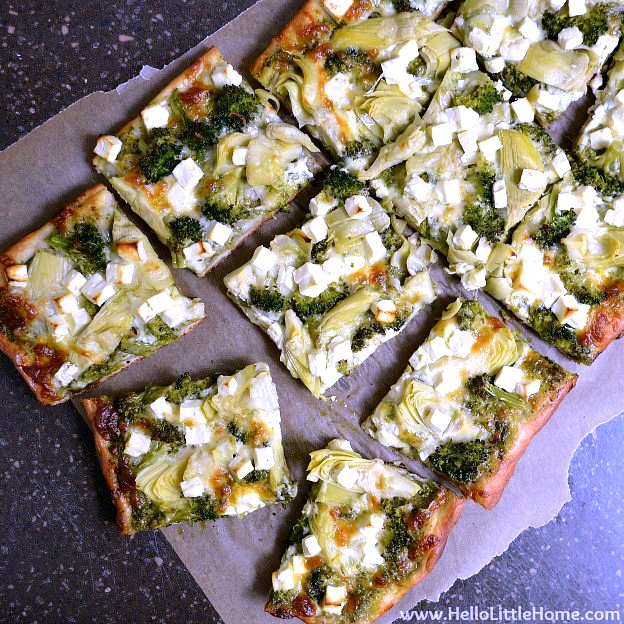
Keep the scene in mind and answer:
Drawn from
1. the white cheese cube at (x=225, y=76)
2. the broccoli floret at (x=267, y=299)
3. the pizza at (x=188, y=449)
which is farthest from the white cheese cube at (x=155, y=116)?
the pizza at (x=188, y=449)

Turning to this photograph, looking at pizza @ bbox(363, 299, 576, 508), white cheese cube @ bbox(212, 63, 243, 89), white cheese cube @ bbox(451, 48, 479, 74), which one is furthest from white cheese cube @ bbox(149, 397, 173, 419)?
white cheese cube @ bbox(451, 48, 479, 74)

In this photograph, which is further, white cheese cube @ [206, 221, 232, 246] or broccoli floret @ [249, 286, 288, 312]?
broccoli floret @ [249, 286, 288, 312]

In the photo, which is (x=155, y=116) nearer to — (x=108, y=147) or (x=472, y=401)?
(x=108, y=147)

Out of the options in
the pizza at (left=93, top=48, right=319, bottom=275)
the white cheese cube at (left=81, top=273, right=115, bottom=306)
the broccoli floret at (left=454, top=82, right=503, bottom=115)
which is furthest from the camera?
the broccoli floret at (left=454, top=82, right=503, bottom=115)

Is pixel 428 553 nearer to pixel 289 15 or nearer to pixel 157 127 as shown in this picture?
pixel 157 127

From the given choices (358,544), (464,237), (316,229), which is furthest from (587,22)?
(358,544)

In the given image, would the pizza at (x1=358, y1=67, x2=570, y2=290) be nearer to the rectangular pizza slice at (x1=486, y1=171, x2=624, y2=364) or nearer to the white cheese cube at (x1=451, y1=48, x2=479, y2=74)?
the white cheese cube at (x1=451, y1=48, x2=479, y2=74)
